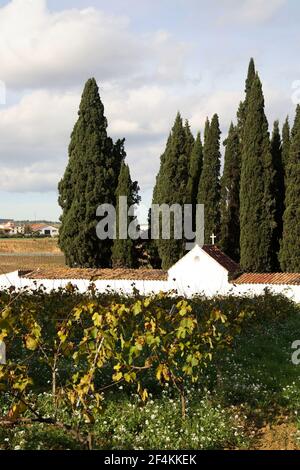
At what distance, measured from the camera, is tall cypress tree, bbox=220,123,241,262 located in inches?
1415

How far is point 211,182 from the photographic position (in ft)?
119

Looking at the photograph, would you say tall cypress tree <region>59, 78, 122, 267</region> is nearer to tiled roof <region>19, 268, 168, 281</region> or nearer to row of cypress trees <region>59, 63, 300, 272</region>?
row of cypress trees <region>59, 63, 300, 272</region>

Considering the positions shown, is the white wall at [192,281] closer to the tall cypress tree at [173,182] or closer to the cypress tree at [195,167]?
the tall cypress tree at [173,182]

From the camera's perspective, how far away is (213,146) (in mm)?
36812

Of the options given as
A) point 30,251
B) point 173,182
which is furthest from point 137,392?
point 30,251

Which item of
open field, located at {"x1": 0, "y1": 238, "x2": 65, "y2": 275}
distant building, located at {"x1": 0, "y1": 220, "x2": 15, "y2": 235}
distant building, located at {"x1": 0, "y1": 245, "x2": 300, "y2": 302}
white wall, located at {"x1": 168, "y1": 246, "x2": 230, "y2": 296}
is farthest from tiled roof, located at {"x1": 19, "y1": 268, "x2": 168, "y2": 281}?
distant building, located at {"x1": 0, "y1": 220, "x2": 15, "y2": 235}

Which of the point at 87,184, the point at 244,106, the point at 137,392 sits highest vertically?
the point at 244,106

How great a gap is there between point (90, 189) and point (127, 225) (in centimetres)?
325

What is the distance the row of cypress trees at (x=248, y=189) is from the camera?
3138 centimetres

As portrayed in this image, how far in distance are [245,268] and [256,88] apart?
1096 cm

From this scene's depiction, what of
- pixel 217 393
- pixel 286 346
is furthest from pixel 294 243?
Result: pixel 217 393

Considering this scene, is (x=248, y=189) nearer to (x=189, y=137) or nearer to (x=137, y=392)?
(x=189, y=137)
